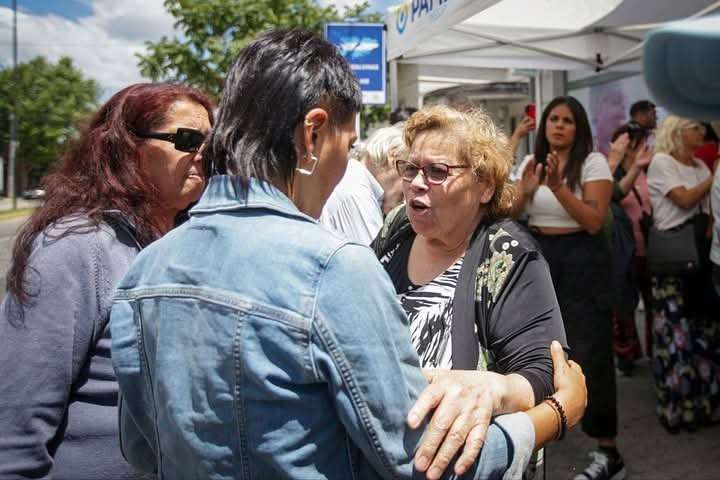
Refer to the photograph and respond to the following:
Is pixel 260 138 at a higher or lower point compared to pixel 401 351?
higher

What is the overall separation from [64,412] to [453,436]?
990 millimetres

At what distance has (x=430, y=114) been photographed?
6.73ft

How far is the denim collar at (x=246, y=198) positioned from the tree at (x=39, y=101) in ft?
119

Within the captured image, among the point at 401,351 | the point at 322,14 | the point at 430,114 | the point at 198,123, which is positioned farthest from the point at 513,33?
the point at 322,14

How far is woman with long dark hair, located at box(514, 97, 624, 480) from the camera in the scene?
343cm

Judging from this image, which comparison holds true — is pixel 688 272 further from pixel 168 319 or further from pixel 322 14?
pixel 322 14

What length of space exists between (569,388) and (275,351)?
0.79 m

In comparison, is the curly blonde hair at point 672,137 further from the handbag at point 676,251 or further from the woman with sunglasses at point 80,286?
the woman with sunglasses at point 80,286

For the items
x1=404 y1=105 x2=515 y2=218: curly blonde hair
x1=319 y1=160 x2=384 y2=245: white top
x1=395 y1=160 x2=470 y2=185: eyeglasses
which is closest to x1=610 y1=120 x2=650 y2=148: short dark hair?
x1=319 y1=160 x2=384 y2=245: white top

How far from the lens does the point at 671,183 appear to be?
13.8 feet

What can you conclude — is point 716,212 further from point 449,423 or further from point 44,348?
point 44,348

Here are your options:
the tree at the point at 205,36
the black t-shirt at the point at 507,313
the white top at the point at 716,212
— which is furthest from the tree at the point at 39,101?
the black t-shirt at the point at 507,313

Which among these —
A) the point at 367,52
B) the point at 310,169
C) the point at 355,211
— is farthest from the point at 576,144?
the point at 367,52

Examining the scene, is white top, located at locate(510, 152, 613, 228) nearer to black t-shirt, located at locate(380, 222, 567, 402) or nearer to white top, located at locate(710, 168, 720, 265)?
white top, located at locate(710, 168, 720, 265)
